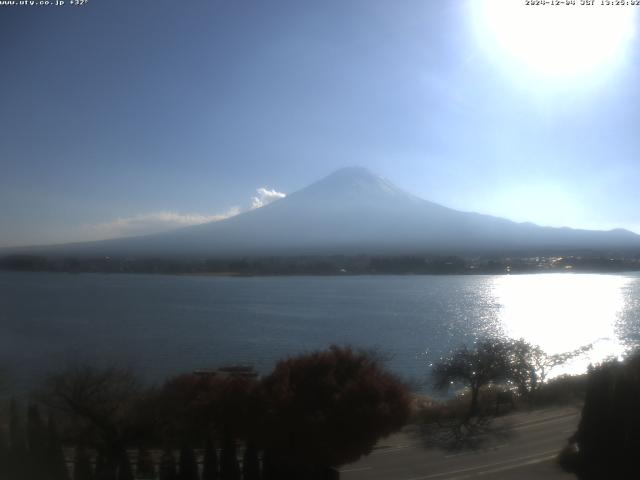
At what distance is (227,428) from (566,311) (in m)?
8.40


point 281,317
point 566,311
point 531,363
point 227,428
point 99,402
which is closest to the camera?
point 227,428

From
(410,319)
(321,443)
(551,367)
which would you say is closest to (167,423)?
(321,443)

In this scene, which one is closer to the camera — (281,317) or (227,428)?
(227,428)

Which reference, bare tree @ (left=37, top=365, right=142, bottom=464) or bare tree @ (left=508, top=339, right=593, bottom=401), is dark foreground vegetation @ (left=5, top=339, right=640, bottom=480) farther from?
bare tree @ (left=508, top=339, right=593, bottom=401)

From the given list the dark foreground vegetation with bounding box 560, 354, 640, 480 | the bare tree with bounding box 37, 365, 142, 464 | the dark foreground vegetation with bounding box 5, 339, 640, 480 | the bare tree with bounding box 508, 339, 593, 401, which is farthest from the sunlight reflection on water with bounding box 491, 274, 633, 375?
the bare tree with bounding box 37, 365, 142, 464

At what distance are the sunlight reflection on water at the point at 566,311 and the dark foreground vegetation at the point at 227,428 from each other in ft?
9.80

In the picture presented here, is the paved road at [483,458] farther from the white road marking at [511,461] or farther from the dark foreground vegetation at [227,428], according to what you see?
the dark foreground vegetation at [227,428]

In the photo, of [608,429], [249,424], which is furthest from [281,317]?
[608,429]

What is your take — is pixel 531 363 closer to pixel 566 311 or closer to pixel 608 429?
pixel 608 429

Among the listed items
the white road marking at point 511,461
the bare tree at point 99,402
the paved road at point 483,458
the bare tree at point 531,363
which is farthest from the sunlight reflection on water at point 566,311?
the bare tree at point 99,402

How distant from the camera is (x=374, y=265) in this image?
15.1 meters

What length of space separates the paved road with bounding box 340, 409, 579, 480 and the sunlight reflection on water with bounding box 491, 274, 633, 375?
4.29 feet

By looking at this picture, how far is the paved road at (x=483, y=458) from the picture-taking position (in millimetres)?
4195

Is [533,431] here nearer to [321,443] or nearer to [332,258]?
[321,443]
